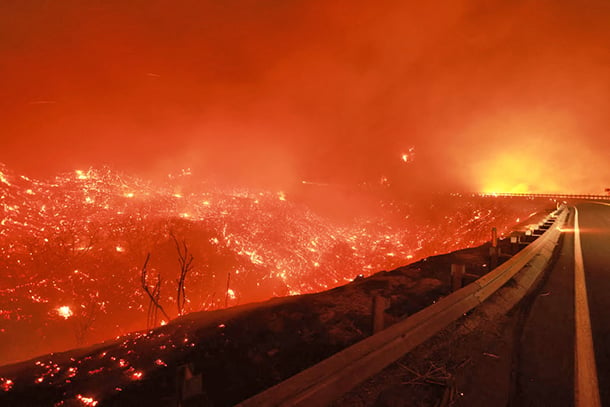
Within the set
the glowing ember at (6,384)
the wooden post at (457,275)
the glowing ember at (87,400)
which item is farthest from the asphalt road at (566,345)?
the glowing ember at (6,384)

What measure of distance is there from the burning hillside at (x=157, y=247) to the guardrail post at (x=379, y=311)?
12.2m

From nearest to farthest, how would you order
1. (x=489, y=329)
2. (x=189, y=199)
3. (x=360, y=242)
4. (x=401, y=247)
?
1. (x=489, y=329)
2. (x=189, y=199)
3. (x=401, y=247)
4. (x=360, y=242)

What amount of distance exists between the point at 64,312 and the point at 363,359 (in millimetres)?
25717

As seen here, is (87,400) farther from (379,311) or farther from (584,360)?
(584,360)

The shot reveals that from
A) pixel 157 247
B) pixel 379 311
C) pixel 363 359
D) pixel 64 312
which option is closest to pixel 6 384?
pixel 363 359

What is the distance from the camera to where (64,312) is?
63.3ft

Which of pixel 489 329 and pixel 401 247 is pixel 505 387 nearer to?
pixel 489 329

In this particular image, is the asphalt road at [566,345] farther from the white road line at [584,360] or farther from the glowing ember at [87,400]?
the glowing ember at [87,400]

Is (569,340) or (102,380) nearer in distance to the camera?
(102,380)

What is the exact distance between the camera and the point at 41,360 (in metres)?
3.93

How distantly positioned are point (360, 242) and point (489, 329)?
205ft

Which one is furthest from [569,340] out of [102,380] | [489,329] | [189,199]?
[189,199]

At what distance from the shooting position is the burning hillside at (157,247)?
65.1 feet

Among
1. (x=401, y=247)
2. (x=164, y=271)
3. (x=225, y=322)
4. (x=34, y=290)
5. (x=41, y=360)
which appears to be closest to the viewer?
(x=41, y=360)
